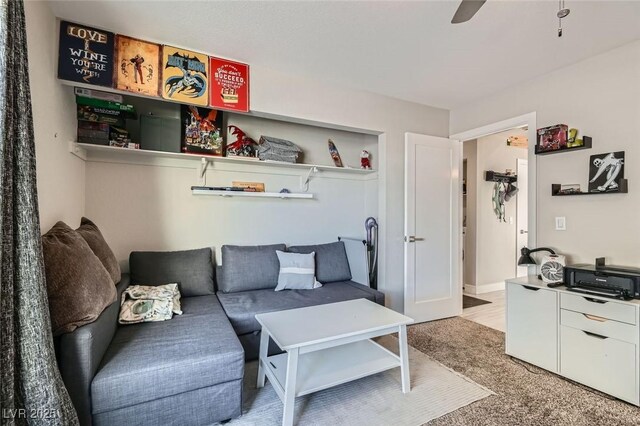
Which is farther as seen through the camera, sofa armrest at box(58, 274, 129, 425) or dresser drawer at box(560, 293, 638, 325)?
dresser drawer at box(560, 293, 638, 325)

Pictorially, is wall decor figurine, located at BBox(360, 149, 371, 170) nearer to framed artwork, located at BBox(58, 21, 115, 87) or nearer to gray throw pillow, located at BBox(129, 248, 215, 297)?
gray throw pillow, located at BBox(129, 248, 215, 297)

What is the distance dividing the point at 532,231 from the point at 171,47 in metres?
3.51

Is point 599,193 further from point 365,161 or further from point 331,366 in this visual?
point 331,366

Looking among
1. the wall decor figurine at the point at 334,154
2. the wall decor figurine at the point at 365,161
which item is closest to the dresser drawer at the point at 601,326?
the wall decor figurine at the point at 365,161

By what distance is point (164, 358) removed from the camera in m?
1.55

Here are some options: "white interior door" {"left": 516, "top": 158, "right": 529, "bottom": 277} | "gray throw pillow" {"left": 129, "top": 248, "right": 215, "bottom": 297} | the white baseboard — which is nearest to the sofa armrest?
"gray throw pillow" {"left": 129, "top": 248, "right": 215, "bottom": 297}

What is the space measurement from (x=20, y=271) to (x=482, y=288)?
5.14 meters

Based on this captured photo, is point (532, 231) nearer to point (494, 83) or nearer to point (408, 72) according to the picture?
point (494, 83)

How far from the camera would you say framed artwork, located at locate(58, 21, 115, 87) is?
199 centimetres

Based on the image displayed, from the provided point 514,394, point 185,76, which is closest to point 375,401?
point 514,394

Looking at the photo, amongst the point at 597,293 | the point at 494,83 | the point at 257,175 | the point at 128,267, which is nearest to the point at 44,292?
the point at 128,267

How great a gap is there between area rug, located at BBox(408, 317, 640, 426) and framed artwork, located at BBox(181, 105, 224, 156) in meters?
2.62

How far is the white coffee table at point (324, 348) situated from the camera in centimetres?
164

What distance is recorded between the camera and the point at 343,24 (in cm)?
203
